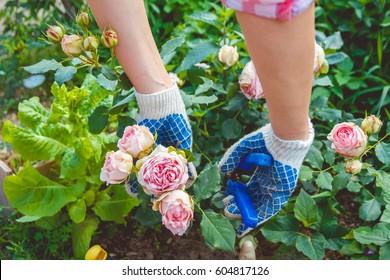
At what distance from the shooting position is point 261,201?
1414 millimetres

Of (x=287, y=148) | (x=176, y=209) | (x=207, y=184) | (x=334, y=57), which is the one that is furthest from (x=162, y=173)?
(x=334, y=57)

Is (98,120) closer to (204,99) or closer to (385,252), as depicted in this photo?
(204,99)

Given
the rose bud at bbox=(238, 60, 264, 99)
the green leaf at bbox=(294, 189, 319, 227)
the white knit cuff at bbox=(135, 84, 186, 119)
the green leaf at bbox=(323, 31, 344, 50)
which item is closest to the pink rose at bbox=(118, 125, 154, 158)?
the white knit cuff at bbox=(135, 84, 186, 119)

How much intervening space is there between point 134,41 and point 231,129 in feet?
1.49

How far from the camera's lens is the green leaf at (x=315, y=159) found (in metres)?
1.54

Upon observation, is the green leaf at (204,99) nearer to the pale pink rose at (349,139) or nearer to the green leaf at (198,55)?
the green leaf at (198,55)

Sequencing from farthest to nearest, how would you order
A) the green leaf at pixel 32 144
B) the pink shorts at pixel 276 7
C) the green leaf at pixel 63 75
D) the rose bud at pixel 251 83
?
1. the green leaf at pixel 32 144
2. the rose bud at pixel 251 83
3. the green leaf at pixel 63 75
4. the pink shorts at pixel 276 7

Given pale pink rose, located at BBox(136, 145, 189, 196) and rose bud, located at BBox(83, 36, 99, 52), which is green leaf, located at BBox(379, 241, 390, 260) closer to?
pale pink rose, located at BBox(136, 145, 189, 196)

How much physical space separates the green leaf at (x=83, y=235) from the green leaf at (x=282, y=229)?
1.66ft

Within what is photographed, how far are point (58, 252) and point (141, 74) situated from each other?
681mm

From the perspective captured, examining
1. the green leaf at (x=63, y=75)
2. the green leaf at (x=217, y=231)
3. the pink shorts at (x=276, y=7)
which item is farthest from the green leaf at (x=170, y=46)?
the pink shorts at (x=276, y=7)

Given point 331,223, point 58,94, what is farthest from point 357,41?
point 58,94

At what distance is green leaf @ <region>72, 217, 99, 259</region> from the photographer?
1.60 m

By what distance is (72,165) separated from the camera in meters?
1.54
